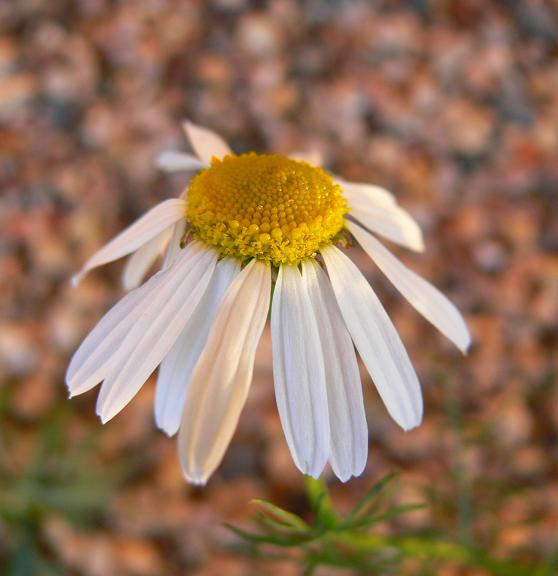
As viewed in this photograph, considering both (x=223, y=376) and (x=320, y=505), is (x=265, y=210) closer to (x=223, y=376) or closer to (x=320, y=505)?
(x=223, y=376)

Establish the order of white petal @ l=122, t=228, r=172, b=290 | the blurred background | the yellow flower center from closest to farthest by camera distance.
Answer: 1. the yellow flower center
2. white petal @ l=122, t=228, r=172, b=290
3. the blurred background

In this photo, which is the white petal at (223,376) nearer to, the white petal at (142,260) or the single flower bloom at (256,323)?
the single flower bloom at (256,323)

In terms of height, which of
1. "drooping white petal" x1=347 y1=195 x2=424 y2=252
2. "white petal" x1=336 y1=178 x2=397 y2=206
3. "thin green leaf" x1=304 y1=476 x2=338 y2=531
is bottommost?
"thin green leaf" x1=304 y1=476 x2=338 y2=531

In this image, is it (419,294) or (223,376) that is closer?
(223,376)

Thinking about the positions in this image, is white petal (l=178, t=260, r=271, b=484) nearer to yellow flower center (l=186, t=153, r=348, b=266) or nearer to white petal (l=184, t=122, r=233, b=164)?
yellow flower center (l=186, t=153, r=348, b=266)

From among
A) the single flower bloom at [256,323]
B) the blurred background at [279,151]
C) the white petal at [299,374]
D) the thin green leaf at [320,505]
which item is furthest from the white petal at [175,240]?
the blurred background at [279,151]

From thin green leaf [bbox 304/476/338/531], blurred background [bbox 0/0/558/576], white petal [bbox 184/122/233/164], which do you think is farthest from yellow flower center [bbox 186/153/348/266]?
blurred background [bbox 0/0/558/576]

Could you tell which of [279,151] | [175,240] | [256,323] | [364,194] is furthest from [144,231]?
[279,151]
